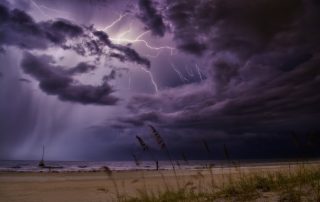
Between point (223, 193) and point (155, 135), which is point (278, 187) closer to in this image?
point (223, 193)

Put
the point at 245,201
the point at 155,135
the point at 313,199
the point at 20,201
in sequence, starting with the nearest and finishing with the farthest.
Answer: the point at 313,199, the point at 245,201, the point at 155,135, the point at 20,201

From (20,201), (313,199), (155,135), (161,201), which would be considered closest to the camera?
(313,199)

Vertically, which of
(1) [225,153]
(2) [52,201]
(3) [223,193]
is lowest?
(2) [52,201]

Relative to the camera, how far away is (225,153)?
670 cm

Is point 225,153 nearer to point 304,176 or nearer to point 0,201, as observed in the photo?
point 304,176

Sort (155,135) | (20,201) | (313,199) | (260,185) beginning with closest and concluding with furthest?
(313,199)
(155,135)
(260,185)
(20,201)

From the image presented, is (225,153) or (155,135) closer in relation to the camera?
(155,135)

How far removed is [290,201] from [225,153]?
2.12 meters

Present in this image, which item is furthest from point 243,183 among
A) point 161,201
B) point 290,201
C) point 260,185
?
point 290,201

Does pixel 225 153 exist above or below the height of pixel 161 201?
above

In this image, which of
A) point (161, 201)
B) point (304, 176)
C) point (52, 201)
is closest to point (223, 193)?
point (161, 201)

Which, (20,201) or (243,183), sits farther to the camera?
(20,201)

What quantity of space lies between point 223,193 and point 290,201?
7.35ft

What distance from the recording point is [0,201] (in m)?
12.2
